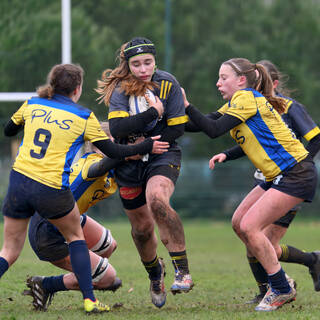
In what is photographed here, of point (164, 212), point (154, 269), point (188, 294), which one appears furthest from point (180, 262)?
point (188, 294)

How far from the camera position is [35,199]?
5414 mm

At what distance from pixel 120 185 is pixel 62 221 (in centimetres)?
93

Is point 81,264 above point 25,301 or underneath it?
above

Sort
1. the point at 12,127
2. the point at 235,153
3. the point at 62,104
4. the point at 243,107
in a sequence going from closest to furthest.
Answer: the point at 62,104, the point at 12,127, the point at 243,107, the point at 235,153

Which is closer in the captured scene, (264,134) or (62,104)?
(62,104)

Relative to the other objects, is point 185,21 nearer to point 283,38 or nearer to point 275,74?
point 283,38

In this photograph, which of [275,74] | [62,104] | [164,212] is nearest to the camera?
[62,104]

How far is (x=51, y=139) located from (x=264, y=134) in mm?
1748

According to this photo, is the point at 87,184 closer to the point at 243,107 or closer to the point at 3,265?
the point at 3,265

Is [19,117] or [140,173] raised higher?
[19,117]

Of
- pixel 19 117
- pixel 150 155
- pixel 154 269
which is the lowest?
pixel 154 269

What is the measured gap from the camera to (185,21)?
26.9 meters

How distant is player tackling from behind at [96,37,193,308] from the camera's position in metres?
5.94

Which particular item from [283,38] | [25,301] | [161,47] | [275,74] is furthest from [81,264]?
[283,38]
